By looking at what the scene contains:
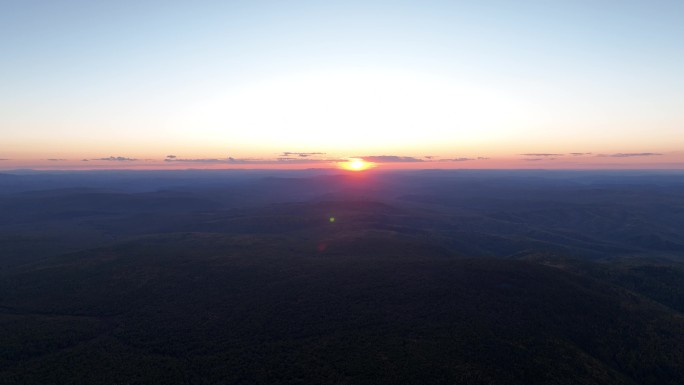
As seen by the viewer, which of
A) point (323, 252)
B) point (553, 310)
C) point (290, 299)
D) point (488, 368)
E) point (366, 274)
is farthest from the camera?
point (323, 252)

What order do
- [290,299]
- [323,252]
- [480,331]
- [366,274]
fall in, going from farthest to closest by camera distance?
[323,252]
[366,274]
[290,299]
[480,331]

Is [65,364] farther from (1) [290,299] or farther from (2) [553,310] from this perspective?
(2) [553,310]

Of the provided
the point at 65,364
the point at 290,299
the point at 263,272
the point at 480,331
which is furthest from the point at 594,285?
the point at 65,364

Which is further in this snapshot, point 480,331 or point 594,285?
point 594,285

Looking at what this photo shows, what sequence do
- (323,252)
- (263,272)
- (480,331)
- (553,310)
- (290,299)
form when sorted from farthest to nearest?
1. (323,252)
2. (263,272)
3. (290,299)
4. (553,310)
5. (480,331)

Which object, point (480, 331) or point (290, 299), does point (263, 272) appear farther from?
point (480, 331)

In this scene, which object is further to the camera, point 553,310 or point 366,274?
point 366,274

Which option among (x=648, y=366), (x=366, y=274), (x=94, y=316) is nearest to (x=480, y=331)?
(x=648, y=366)

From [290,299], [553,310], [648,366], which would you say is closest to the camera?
[648,366]
